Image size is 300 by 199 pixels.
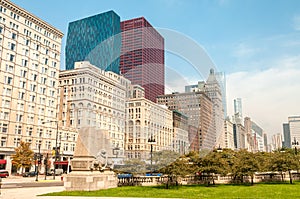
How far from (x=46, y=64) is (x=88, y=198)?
210 ft

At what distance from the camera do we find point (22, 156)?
5900 centimetres

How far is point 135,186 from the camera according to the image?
24.1 meters

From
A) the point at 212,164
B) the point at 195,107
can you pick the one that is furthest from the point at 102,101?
the point at 212,164

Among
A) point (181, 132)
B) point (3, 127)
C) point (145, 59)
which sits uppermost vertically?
point (3, 127)

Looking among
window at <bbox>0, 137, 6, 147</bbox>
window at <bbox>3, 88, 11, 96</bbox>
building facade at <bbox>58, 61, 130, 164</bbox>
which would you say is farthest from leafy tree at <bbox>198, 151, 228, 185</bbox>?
window at <bbox>3, 88, 11, 96</bbox>

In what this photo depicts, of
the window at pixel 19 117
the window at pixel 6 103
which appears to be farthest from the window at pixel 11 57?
the window at pixel 19 117

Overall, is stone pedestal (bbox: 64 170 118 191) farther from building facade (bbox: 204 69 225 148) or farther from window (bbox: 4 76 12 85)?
window (bbox: 4 76 12 85)

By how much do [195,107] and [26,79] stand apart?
66348 millimetres

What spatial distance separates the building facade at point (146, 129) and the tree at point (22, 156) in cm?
5674

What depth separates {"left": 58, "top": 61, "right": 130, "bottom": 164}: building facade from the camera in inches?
344

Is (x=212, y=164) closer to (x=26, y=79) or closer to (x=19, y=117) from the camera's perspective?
(x=19, y=117)

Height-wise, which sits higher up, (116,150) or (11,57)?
(11,57)

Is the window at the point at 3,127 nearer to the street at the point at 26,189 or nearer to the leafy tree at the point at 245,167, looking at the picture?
the street at the point at 26,189

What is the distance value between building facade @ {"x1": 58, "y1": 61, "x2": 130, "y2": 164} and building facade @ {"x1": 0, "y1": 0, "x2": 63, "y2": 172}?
193ft
